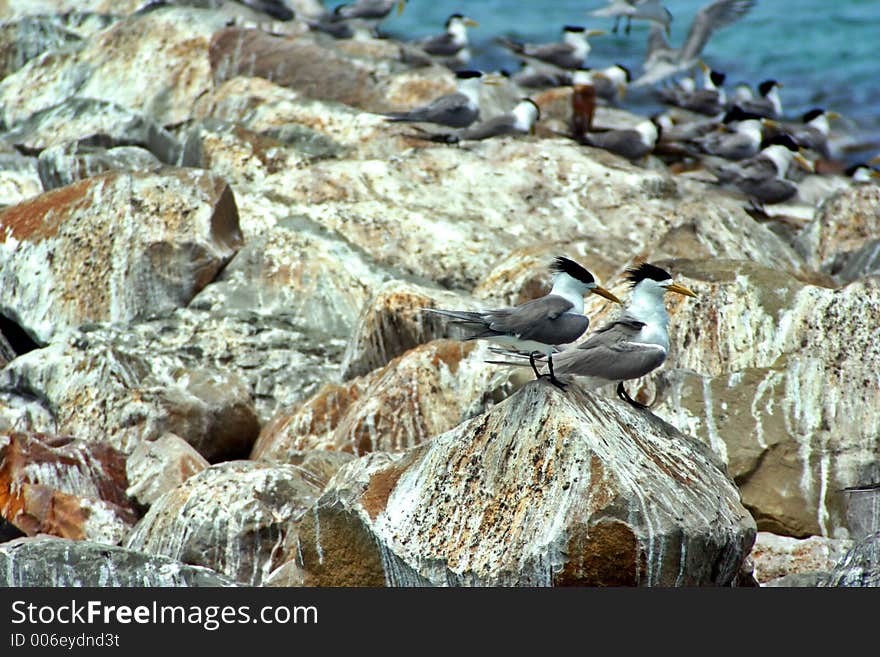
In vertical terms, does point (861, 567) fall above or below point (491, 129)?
above

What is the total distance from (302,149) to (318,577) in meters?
8.82

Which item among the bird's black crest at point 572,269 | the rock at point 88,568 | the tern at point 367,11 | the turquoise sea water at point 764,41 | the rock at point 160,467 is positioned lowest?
the turquoise sea water at point 764,41

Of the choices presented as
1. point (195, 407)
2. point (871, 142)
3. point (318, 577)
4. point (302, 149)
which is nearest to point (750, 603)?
point (318, 577)

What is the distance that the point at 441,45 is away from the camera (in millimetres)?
26750

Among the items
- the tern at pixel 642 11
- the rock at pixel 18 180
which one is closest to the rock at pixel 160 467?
the rock at pixel 18 180

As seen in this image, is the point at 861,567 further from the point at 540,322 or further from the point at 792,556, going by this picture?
the point at 540,322

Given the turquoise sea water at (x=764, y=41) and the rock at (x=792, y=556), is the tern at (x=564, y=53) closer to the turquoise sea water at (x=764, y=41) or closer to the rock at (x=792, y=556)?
the turquoise sea water at (x=764, y=41)

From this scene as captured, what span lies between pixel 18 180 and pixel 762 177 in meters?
9.85

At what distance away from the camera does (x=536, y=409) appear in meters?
7.57

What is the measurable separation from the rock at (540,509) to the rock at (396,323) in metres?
3.27

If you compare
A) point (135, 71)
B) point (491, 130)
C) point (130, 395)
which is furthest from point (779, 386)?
point (135, 71)

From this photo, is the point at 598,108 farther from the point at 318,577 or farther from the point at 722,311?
the point at 318,577

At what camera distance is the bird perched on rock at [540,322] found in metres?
7.80

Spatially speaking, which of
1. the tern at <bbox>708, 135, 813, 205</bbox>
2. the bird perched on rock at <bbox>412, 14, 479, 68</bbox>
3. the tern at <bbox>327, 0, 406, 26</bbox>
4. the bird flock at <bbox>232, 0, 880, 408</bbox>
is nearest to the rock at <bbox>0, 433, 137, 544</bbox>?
the bird flock at <bbox>232, 0, 880, 408</bbox>
